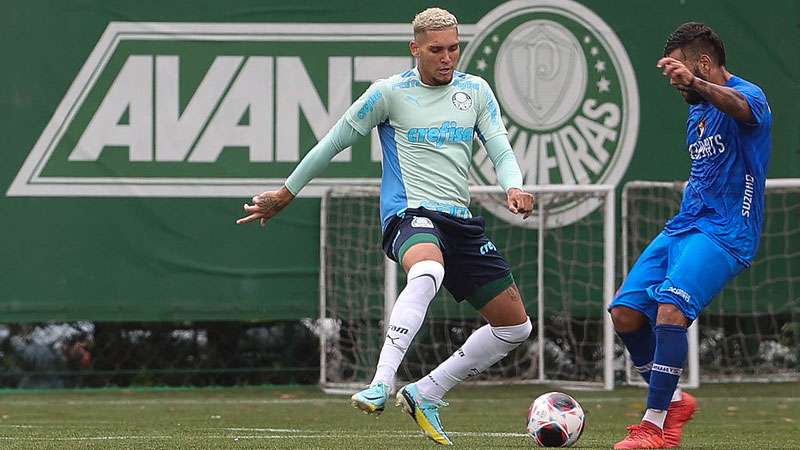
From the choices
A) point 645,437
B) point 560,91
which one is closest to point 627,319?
point 645,437

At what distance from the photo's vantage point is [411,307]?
19.8ft

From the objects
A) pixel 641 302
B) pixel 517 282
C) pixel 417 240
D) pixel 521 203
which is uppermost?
pixel 521 203

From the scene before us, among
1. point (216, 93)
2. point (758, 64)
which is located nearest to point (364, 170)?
point (216, 93)

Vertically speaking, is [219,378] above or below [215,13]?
below

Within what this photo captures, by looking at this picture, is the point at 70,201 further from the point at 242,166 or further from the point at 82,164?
the point at 242,166

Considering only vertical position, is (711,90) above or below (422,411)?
above

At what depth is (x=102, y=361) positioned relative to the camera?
11805 mm

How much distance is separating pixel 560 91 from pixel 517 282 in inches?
62.2

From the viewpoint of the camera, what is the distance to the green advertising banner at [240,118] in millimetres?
11266

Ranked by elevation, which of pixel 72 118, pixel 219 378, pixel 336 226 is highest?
pixel 72 118

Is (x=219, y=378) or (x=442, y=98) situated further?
(x=219, y=378)

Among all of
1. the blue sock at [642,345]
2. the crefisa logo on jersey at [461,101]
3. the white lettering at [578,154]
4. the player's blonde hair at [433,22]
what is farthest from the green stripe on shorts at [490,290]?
the white lettering at [578,154]

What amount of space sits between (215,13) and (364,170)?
1721 millimetres

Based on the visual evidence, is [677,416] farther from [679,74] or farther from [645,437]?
[679,74]
